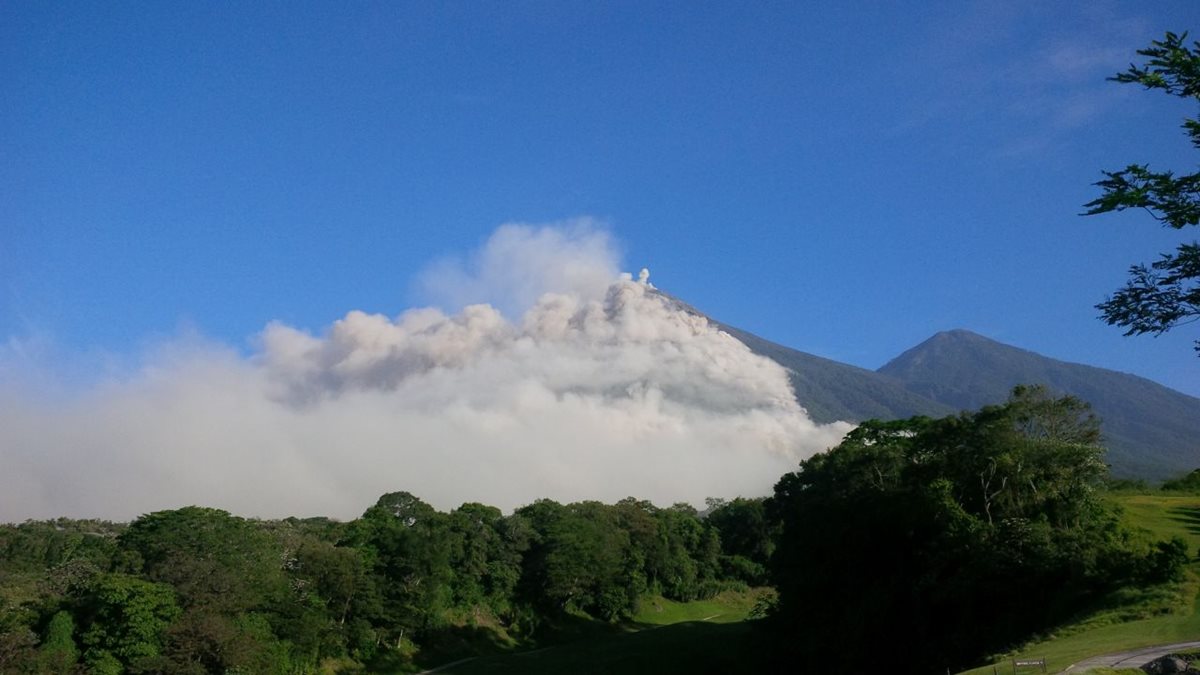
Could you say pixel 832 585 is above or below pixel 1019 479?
below

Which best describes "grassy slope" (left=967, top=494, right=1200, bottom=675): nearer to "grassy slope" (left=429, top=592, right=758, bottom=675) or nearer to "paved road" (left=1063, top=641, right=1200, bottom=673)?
"paved road" (left=1063, top=641, right=1200, bottom=673)

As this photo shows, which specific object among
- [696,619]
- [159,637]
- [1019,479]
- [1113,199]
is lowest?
[696,619]

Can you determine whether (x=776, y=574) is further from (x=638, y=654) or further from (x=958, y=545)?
(x=958, y=545)

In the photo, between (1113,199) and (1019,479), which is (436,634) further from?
(1113,199)

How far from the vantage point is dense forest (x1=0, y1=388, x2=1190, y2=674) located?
32.7 meters

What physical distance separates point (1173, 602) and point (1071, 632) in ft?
10.4

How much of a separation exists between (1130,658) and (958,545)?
18.0 meters

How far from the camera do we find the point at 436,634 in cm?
6219

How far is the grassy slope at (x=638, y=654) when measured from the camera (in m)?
54.7

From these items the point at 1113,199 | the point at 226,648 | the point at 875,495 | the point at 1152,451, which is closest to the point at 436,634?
the point at 226,648

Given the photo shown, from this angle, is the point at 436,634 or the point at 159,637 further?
the point at 436,634

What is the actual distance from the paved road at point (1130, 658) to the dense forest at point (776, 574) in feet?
32.6

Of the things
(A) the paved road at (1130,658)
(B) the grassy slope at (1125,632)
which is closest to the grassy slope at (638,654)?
(B) the grassy slope at (1125,632)

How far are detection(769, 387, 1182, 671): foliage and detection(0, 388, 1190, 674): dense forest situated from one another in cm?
10
